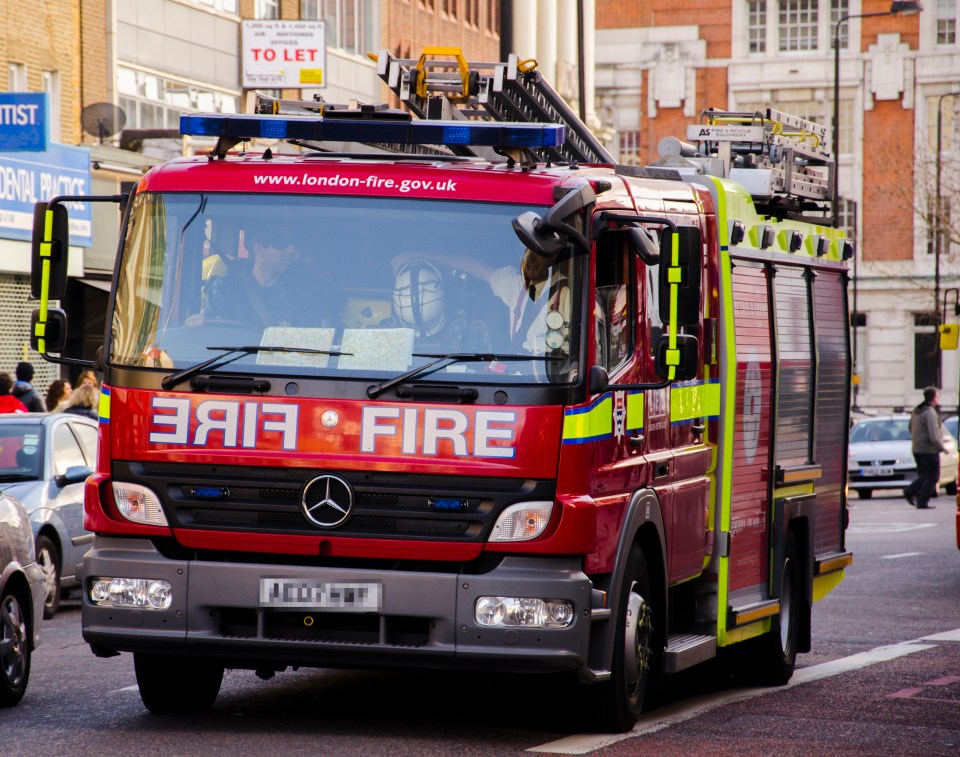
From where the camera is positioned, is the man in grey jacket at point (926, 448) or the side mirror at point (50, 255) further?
the man in grey jacket at point (926, 448)

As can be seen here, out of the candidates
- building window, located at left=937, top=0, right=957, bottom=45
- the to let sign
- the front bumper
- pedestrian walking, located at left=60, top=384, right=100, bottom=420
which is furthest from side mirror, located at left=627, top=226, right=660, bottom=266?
building window, located at left=937, top=0, right=957, bottom=45

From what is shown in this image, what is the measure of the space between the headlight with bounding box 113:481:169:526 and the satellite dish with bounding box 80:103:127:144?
Answer: 2214 cm

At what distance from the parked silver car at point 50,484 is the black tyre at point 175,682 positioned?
5.78m

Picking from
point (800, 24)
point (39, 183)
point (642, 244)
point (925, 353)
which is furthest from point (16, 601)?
point (800, 24)

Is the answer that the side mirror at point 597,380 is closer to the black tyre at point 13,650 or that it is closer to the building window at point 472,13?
the black tyre at point 13,650

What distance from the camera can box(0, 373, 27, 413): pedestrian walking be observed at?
19.6 meters

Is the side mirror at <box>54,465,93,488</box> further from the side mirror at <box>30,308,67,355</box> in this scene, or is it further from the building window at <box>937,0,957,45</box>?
the building window at <box>937,0,957,45</box>

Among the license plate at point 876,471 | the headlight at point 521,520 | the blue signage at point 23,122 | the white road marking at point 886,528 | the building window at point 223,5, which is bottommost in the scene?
the license plate at point 876,471

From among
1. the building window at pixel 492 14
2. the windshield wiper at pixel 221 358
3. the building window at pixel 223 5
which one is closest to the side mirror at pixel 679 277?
the windshield wiper at pixel 221 358

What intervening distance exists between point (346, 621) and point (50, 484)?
762 centimetres

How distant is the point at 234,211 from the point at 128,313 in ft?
2.08

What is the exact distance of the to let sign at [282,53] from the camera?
105 ft

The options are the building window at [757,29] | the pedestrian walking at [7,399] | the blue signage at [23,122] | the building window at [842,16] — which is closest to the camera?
the pedestrian walking at [7,399]

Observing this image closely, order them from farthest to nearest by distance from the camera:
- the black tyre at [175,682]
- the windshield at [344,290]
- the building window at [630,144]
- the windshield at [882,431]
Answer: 1. the building window at [630,144]
2. the windshield at [882,431]
3. the black tyre at [175,682]
4. the windshield at [344,290]
